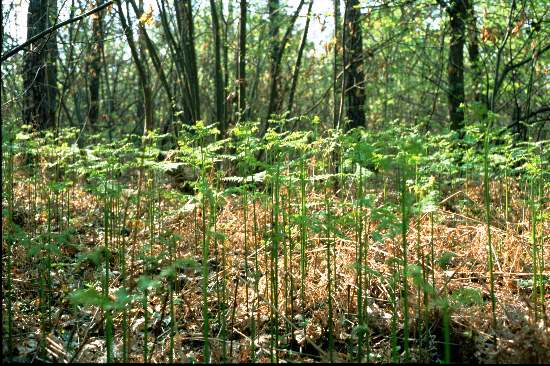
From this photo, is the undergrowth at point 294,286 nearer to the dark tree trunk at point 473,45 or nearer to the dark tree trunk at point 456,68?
the dark tree trunk at point 473,45

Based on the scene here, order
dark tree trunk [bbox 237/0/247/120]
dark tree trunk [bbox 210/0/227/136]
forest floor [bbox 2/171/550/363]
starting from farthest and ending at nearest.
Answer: dark tree trunk [bbox 210/0/227/136], dark tree trunk [bbox 237/0/247/120], forest floor [bbox 2/171/550/363]

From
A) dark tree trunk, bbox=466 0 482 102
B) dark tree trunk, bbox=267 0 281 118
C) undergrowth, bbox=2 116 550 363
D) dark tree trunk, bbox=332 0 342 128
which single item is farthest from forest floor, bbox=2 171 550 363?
dark tree trunk, bbox=466 0 482 102

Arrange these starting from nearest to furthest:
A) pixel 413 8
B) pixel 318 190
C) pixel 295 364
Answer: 1. pixel 295 364
2. pixel 318 190
3. pixel 413 8

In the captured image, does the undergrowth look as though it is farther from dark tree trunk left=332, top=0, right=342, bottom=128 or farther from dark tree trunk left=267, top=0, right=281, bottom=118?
dark tree trunk left=267, top=0, right=281, bottom=118

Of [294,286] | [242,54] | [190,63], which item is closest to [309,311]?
[294,286]

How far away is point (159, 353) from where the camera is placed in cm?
286

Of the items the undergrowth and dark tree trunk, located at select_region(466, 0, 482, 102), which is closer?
the undergrowth

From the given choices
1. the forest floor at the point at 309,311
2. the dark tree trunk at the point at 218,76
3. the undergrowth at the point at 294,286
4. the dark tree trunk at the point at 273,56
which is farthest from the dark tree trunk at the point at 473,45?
the forest floor at the point at 309,311

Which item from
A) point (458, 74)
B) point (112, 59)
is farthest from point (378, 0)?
point (112, 59)

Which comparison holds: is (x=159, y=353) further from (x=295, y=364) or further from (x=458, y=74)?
(x=458, y=74)

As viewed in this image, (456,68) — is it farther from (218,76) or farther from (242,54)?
(218,76)

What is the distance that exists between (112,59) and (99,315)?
1250 cm

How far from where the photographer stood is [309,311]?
329 centimetres

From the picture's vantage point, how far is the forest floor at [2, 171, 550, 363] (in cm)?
261
